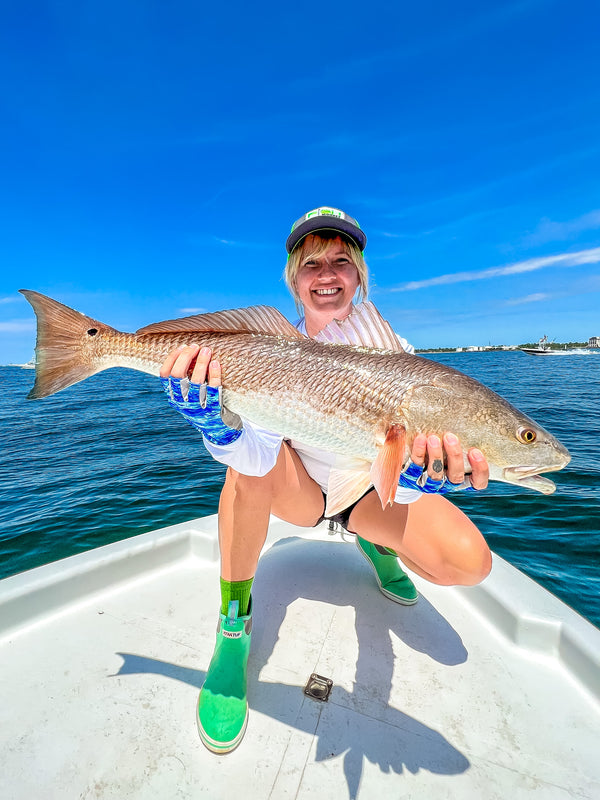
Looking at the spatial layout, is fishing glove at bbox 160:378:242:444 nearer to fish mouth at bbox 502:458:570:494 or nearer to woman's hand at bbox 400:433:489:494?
woman's hand at bbox 400:433:489:494

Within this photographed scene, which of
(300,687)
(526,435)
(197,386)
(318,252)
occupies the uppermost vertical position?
(318,252)

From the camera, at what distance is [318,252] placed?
13.2ft

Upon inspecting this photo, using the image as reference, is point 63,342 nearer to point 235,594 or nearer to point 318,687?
point 235,594

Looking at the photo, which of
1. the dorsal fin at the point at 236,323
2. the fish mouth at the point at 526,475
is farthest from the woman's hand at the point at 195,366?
the fish mouth at the point at 526,475

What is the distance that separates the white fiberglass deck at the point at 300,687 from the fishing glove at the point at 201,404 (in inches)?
69.6

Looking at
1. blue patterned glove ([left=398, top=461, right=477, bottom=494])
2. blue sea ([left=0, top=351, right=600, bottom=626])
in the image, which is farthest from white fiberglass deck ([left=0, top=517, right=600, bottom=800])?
blue sea ([left=0, top=351, right=600, bottom=626])

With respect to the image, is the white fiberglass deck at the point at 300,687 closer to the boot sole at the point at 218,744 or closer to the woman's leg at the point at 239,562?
the boot sole at the point at 218,744

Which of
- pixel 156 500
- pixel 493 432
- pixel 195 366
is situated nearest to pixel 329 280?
pixel 195 366

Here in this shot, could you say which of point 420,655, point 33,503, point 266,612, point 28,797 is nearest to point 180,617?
point 266,612

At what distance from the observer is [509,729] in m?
2.54

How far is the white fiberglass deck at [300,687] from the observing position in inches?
88.2

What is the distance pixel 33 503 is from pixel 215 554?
606cm

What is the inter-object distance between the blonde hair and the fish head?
6.54 feet

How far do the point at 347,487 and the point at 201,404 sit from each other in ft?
3.79
